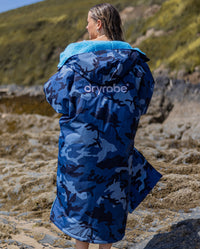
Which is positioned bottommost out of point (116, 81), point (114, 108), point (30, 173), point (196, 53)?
point (196, 53)

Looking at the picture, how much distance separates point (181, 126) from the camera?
867 centimetres

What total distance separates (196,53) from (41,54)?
1643 cm

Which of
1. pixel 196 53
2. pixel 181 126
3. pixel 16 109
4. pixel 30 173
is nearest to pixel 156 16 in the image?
pixel 196 53

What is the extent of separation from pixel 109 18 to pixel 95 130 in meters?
0.66

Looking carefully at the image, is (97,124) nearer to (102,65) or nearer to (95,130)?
(95,130)

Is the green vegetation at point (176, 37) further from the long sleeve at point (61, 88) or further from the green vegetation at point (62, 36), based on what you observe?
the long sleeve at point (61, 88)

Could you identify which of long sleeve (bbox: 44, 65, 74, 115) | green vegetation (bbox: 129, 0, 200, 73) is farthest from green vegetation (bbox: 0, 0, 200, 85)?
long sleeve (bbox: 44, 65, 74, 115)

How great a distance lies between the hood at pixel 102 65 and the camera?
186cm

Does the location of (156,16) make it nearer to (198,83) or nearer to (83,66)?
(198,83)

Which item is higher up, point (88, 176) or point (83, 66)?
point (83, 66)

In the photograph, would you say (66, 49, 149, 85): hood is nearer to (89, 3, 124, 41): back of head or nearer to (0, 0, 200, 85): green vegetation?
(89, 3, 124, 41): back of head

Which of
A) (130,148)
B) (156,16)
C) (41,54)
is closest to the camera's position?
(130,148)

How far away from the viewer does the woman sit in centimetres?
187

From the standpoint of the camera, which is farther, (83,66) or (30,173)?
A: (30,173)
